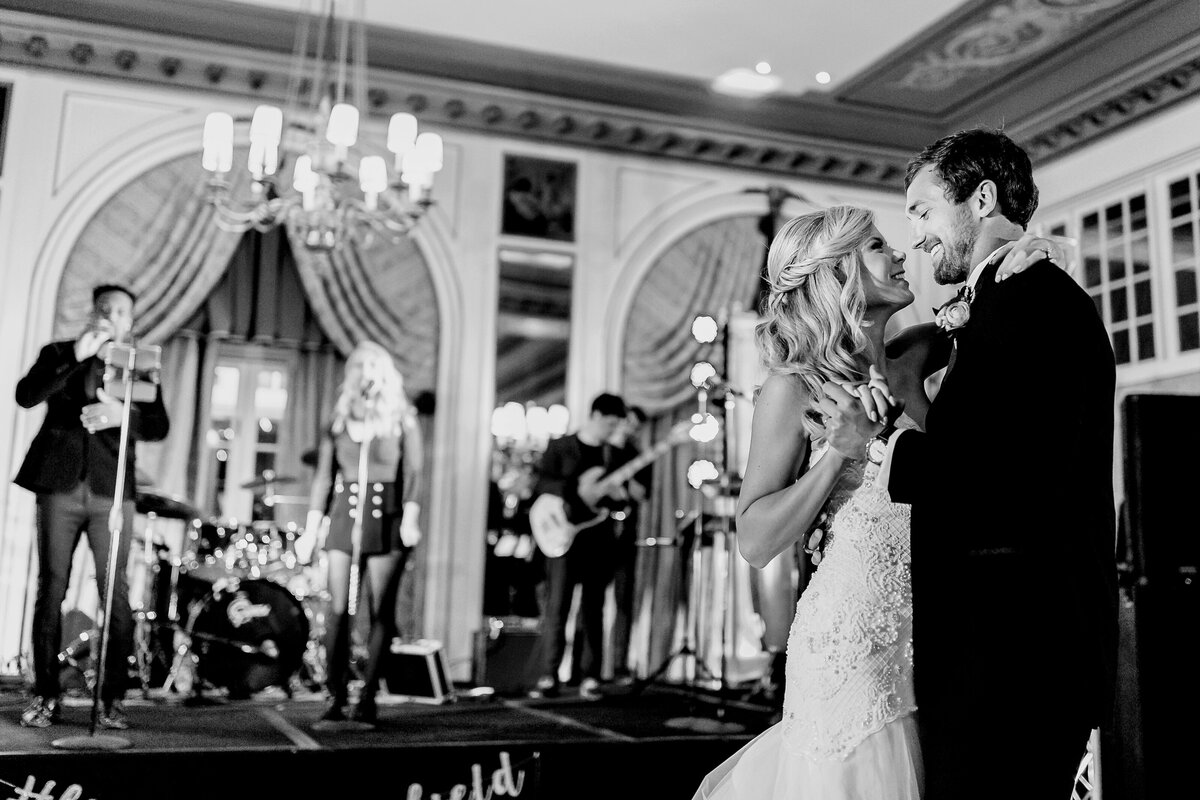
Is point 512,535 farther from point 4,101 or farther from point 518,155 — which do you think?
point 4,101

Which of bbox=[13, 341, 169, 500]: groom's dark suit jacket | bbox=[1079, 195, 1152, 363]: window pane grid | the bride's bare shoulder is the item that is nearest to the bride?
the bride's bare shoulder

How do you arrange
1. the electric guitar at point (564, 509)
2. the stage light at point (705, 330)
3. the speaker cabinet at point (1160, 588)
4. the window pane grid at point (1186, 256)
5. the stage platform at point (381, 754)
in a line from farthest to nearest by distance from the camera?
the window pane grid at point (1186, 256) < the electric guitar at point (564, 509) < the stage light at point (705, 330) < the stage platform at point (381, 754) < the speaker cabinet at point (1160, 588)

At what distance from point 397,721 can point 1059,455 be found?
13.3ft

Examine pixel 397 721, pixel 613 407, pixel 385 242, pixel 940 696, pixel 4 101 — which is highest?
pixel 4 101

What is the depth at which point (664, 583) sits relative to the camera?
8.20 metres

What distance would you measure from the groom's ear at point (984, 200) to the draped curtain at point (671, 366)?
598cm

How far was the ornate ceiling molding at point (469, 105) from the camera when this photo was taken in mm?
7109

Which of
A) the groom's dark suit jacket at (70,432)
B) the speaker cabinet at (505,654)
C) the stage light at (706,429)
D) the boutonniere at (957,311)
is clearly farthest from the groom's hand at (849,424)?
the speaker cabinet at (505,654)

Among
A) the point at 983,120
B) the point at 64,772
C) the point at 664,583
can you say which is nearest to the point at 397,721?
the point at 64,772

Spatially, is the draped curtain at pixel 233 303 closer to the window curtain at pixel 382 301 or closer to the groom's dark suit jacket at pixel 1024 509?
the window curtain at pixel 382 301

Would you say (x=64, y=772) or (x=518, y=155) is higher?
(x=518, y=155)

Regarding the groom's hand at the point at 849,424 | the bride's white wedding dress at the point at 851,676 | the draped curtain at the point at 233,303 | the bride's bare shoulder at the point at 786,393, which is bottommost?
the bride's white wedding dress at the point at 851,676

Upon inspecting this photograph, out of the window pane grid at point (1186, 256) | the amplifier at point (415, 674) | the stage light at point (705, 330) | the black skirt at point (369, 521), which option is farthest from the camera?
the window pane grid at point (1186, 256)

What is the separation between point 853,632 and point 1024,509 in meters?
0.39
